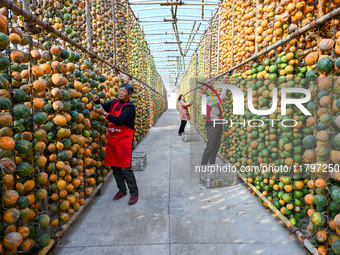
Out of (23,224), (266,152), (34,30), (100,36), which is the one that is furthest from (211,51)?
(23,224)

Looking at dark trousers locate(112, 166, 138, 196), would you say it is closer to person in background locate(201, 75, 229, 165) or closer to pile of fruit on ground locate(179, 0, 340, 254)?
person in background locate(201, 75, 229, 165)

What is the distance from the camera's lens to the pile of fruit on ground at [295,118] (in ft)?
6.07

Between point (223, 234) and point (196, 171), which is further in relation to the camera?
point (196, 171)

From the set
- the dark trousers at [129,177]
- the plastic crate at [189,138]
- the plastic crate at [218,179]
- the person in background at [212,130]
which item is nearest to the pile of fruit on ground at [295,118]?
the plastic crate at [218,179]

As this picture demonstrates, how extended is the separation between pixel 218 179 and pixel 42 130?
9.15 ft

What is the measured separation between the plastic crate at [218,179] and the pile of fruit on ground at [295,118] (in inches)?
10.4

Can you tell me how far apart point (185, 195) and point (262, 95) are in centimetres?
187

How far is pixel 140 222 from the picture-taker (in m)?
2.69

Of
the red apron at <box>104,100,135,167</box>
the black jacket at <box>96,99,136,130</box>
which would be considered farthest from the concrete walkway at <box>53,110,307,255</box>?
the black jacket at <box>96,99,136,130</box>

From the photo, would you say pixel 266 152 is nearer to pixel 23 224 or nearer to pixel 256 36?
pixel 256 36

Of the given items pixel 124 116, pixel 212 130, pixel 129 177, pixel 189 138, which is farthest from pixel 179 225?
pixel 189 138

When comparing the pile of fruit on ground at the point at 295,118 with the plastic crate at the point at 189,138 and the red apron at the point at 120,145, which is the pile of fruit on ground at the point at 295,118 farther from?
the plastic crate at the point at 189,138

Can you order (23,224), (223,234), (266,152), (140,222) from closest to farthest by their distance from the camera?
(23,224), (223,234), (140,222), (266,152)

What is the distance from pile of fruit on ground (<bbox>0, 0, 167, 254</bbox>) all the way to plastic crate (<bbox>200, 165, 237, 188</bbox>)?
1715 mm
